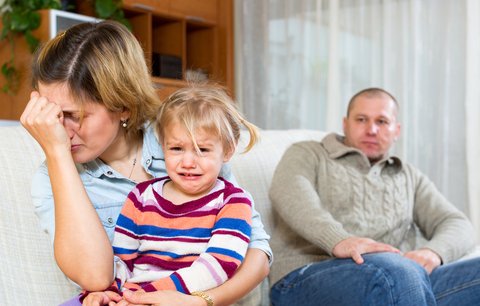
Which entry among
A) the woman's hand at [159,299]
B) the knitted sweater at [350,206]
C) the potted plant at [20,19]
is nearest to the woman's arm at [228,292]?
the woman's hand at [159,299]

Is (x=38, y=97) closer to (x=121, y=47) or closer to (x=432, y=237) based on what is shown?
(x=121, y=47)

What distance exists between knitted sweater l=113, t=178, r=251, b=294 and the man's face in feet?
3.46

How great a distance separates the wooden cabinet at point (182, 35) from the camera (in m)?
4.70

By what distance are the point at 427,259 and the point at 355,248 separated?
11.4 inches

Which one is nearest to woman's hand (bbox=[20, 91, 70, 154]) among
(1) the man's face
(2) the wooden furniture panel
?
(1) the man's face

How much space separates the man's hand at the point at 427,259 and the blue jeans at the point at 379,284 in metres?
0.02

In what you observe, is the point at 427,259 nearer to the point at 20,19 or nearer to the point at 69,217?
→ the point at 69,217

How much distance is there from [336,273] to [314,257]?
0.81 feet

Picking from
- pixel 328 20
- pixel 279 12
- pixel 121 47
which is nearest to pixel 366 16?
pixel 328 20

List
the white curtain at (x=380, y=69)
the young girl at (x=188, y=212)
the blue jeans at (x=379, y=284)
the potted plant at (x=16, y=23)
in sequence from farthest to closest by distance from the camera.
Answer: the potted plant at (x=16, y=23), the white curtain at (x=380, y=69), the blue jeans at (x=379, y=284), the young girl at (x=188, y=212)

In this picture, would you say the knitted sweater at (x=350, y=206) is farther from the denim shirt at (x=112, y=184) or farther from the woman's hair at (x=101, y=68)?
the woman's hair at (x=101, y=68)

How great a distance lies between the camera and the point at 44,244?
61.0 inches

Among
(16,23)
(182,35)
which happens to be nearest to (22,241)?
(16,23)

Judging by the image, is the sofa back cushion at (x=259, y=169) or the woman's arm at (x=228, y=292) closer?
the woman's arm at (x=228, y=292)
